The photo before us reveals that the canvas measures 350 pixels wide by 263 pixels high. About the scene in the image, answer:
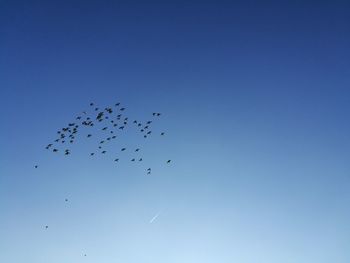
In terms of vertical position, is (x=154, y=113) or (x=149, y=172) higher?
(x=154, y=113)

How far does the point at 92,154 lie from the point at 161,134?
6.64m

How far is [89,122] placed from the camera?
30125mm

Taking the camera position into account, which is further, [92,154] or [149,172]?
[149,172]

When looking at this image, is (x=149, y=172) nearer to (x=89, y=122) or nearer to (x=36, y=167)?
(x=89, y=122)

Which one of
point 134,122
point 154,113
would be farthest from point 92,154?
point 154,113

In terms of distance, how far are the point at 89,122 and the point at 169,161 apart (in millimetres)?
8423

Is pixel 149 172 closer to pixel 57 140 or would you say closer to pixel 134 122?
→ pixel 134 122

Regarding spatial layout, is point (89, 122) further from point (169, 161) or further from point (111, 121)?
point (169, 161)

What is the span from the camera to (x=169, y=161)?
2988 centimetres

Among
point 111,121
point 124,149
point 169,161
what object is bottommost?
point 169,161

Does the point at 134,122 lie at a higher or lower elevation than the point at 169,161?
higher

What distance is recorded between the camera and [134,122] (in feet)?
99.0

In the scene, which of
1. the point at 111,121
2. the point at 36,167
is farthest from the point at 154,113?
the point at 36,167

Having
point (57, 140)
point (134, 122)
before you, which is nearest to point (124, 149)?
point (134, 122)
